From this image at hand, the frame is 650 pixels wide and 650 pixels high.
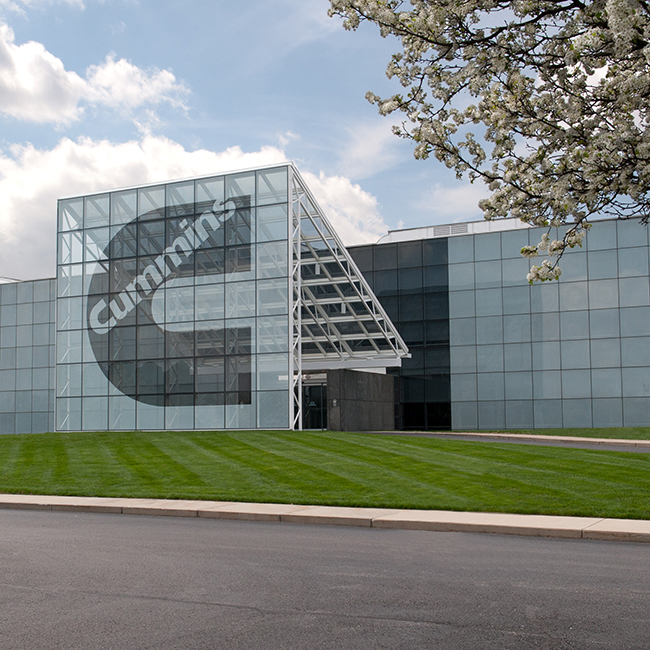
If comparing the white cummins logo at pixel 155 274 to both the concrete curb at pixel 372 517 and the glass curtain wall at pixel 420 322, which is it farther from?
the concrete curb at pixel 372 517

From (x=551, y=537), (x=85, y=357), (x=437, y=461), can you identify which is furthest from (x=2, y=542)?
(x=85, y=357)

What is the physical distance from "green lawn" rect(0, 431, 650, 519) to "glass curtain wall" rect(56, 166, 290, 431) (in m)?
6.81

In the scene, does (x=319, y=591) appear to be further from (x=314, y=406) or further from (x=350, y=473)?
(x=314, y=406)

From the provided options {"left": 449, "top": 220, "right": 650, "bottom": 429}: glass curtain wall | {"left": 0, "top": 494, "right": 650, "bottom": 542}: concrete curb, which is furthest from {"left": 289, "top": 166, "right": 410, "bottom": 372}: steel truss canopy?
{"left": 0, "top": 494, "right": 650, "bottom": 542}: concrete curb

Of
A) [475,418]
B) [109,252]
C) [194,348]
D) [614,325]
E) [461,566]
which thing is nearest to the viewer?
[461,566]

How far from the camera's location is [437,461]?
19516 mm

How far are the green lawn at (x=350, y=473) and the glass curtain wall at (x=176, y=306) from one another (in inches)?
268

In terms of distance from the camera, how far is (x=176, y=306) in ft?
114

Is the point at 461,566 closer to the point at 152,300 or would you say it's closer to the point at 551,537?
the point at 551,537

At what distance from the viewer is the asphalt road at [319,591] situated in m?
5.67

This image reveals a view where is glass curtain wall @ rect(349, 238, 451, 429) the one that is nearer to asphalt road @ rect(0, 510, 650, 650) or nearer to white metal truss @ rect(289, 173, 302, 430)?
white metal truss @ rect(289, 173, 302, 430)

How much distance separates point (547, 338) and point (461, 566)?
34892 millimetres

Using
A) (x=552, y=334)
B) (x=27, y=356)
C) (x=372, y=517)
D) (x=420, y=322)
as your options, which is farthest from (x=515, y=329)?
(x=27, y=356)

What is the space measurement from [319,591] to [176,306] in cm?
2858
